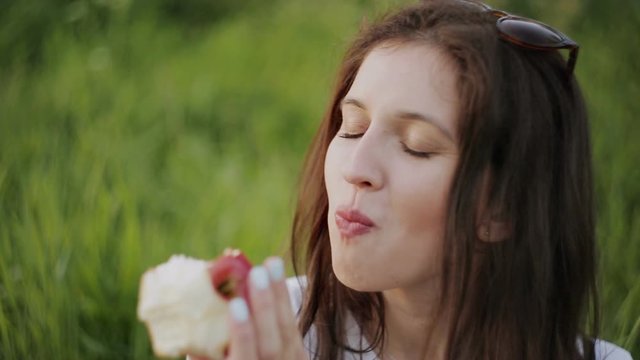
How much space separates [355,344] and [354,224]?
16.6 inches

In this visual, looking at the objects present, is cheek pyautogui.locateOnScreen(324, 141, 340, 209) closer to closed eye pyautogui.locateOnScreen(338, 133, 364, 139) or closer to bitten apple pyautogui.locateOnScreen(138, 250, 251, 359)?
closed eye pyautogui.locateOnScreen(338, 133, 364, 139)

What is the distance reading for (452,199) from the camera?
1.62 meters

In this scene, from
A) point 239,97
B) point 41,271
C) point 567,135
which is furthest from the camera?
point 239,97

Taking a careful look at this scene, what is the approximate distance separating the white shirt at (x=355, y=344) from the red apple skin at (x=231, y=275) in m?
0.54

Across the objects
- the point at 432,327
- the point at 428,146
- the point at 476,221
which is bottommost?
the point at 432,327

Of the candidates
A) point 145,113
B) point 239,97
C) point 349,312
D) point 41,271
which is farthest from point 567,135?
point 239,97

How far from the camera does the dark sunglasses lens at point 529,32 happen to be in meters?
1.69

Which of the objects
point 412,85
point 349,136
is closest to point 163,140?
point 349,136

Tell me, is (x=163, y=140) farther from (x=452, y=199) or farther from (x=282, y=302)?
(x=282, y=302)

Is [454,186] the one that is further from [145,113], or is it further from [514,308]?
[145,113]

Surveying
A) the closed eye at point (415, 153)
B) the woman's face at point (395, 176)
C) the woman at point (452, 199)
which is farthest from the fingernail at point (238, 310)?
the closed eye at point (415, 153)

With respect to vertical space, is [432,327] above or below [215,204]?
above

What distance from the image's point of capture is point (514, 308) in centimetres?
182

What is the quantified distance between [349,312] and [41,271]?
2.61 ft
